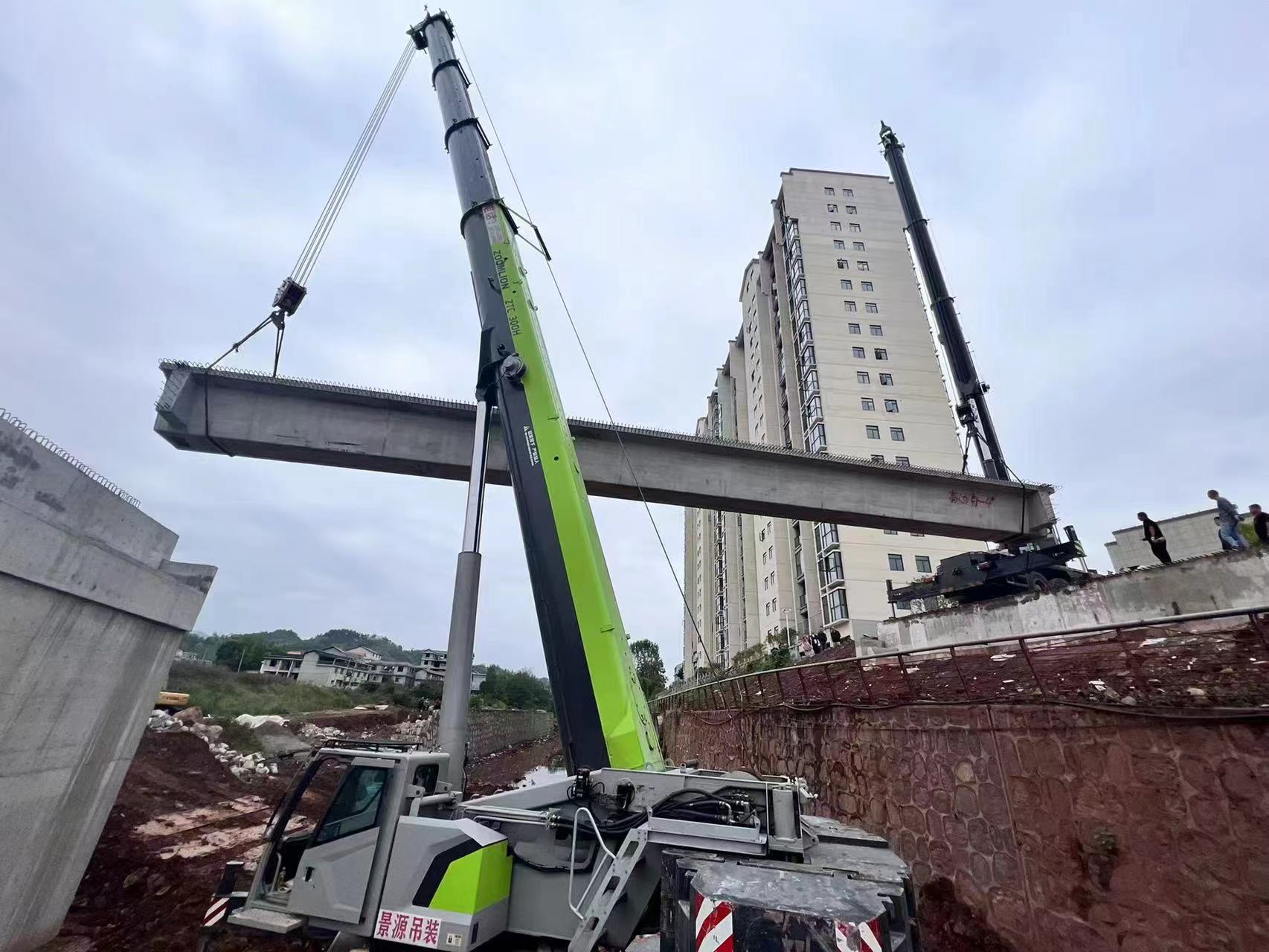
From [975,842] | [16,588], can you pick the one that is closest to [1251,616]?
[975,842]

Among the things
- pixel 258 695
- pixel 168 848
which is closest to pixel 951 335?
pixel 168 848

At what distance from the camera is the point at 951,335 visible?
21.2m

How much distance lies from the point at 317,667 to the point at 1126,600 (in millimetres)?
80489

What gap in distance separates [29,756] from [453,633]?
4.72 m

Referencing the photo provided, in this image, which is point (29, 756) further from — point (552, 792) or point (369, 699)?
point (369, 699)

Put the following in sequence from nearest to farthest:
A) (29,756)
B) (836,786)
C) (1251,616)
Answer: (1251,616)
(29,756)
(836,786)

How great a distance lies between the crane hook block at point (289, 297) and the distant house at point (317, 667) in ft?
225

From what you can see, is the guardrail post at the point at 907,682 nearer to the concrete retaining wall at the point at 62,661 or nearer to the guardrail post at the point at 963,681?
the guardrail post at the point at 963,681

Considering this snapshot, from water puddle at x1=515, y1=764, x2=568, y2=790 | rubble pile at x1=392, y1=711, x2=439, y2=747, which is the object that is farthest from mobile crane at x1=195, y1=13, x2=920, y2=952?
rubble pile at x1=392, y1=711, x2=439, y2=747

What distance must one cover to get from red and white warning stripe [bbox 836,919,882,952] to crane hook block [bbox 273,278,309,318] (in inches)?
454

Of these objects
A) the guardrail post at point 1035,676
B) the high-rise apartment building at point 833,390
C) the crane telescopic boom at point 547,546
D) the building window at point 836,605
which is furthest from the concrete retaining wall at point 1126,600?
the building window at point 836,605

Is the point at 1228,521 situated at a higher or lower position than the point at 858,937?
higher

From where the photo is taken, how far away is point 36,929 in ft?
22.3

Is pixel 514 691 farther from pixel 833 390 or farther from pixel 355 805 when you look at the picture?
pixel 355 805
